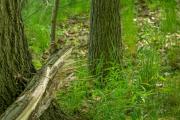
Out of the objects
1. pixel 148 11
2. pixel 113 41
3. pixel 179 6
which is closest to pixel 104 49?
pixel 113 41

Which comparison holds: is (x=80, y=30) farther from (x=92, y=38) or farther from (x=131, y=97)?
(x=131, y=97)

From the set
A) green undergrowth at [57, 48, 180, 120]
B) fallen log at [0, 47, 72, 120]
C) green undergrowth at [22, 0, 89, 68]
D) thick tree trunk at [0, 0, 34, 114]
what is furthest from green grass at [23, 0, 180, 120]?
green undergrowth at [22, 0, 89, 68]

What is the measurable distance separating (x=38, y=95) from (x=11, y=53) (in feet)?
1.33

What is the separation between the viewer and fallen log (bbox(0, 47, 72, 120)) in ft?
10.1

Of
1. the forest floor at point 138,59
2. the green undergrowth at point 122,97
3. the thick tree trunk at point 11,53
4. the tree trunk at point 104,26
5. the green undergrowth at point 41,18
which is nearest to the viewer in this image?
the thick tree trunk at point 11,53

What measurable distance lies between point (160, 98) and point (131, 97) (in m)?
0.66

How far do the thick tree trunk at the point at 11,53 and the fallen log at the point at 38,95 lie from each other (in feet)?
0.39

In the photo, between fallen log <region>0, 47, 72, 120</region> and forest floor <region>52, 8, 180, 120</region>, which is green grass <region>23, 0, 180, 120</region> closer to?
forest floor <region>52, 8, 180, 120</region>

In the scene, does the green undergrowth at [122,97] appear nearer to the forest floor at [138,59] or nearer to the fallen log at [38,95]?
the forest floor at [138,59]

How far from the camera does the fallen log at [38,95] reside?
3088 millimetres

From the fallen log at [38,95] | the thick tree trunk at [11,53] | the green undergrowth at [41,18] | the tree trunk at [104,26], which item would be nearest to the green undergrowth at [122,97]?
the fallen log at [38,95]

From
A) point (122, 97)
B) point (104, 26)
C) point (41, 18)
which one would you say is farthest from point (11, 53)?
Result: point (41, 18)

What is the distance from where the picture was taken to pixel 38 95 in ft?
10.6

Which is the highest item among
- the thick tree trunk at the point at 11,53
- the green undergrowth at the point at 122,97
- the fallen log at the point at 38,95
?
the thick tree trunk at the point at 11,53
